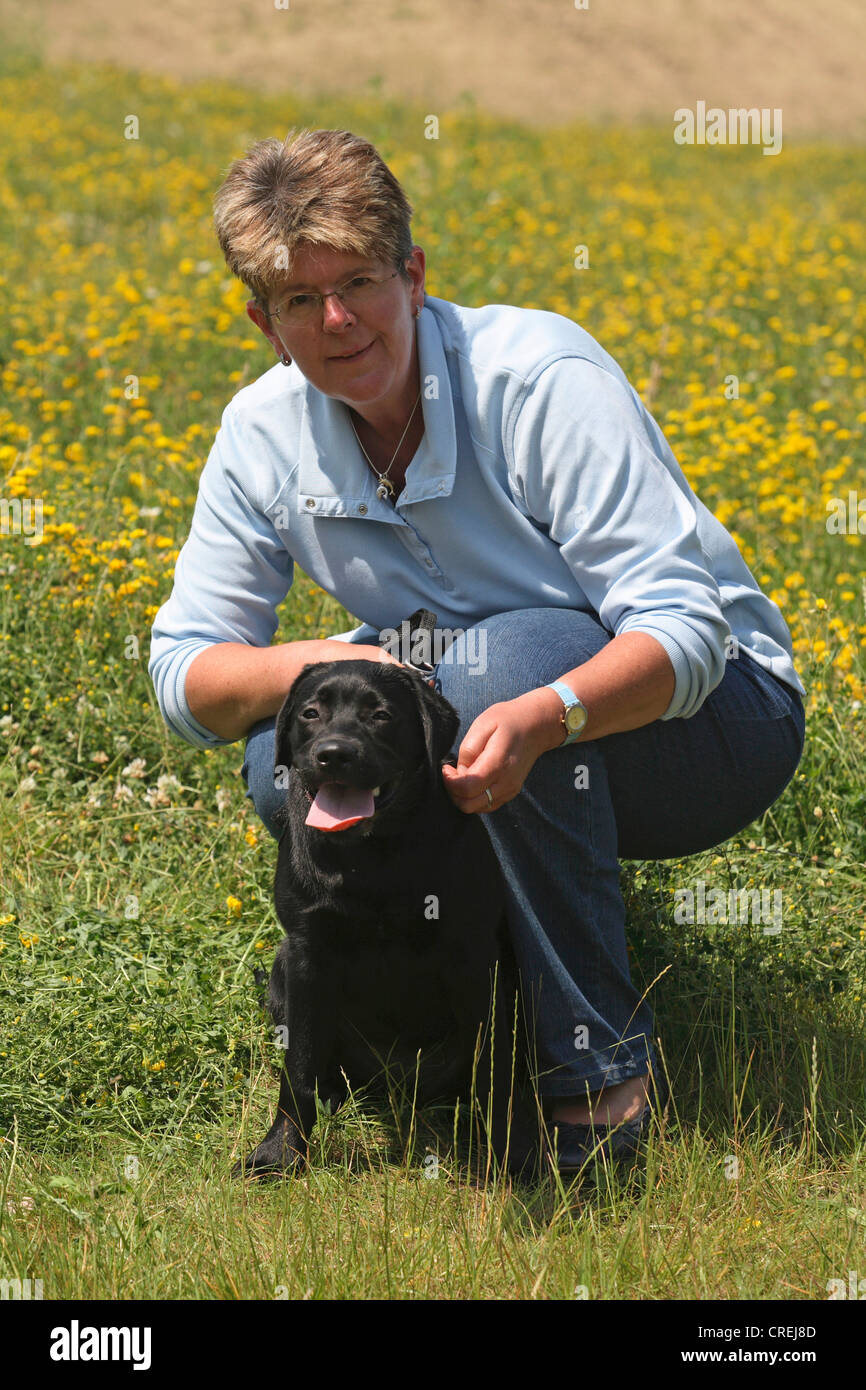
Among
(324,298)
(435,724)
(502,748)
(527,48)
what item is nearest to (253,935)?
(435,724)

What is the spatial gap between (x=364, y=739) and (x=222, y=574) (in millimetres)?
614

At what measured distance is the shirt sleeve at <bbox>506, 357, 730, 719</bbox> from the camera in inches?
85.5

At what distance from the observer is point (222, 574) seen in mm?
2504

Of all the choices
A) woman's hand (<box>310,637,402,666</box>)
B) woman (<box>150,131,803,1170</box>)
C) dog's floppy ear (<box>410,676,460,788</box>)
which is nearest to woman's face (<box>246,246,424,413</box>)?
woman (<box>150,131,803,1170</box>)

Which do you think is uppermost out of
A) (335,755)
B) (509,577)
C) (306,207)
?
(306,207)

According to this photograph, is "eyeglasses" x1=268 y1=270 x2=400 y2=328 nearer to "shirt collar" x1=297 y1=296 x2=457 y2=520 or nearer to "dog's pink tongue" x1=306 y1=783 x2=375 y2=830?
"shirt collar" x1=297 y1=296 x2=457 y2=520

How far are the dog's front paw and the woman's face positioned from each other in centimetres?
126

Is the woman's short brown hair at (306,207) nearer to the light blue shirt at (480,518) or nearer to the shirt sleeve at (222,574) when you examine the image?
the light blue shirt at (480,518)

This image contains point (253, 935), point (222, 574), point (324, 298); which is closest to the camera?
point (324, 298)

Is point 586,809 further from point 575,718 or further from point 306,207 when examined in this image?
point 306,207

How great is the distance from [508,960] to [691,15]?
94.8ft

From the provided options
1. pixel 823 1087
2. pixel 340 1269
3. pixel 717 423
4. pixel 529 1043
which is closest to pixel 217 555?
pixel 529 1043

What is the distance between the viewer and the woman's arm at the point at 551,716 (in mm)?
2020

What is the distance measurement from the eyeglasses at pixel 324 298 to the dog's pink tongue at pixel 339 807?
782mm
